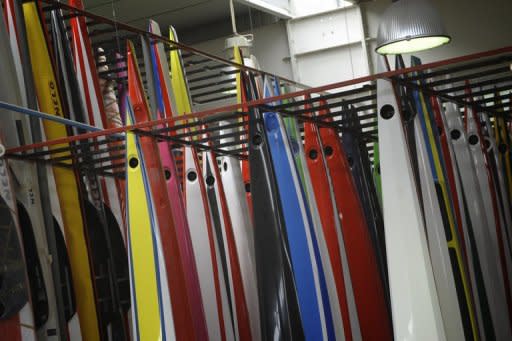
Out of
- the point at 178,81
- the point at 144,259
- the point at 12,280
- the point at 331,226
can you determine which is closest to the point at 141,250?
the point at 144,259

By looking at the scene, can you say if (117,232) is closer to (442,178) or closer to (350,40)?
(442,178)

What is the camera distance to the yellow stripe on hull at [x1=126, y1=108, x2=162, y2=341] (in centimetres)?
238

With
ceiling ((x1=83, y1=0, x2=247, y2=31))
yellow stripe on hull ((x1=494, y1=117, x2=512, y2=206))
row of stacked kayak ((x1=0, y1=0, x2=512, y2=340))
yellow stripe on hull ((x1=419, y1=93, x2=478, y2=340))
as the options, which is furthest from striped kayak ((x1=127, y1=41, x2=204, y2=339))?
ceiling ((x1=83, y1=0, x2=247, y2=31))

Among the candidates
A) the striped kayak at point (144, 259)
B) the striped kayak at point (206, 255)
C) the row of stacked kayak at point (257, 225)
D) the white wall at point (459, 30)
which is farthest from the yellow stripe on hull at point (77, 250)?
the white wall at point (459, 30)

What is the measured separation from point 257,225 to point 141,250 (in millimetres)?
360

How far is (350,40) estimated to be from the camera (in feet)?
32.0

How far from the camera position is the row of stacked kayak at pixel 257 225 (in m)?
2.21

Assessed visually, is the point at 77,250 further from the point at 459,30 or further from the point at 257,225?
the point at 459,30

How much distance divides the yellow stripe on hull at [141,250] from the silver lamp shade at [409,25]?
3610 mm

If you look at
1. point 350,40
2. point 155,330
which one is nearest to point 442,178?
point 155,330

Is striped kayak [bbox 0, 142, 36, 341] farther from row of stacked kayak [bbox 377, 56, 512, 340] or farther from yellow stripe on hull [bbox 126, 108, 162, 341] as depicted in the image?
row of stacked kayak [bbox 377, 56, 512, 340]

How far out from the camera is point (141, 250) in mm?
2414

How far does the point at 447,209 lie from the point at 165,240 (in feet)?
2.77

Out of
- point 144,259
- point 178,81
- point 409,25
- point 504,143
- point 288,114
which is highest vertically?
point 409,25
